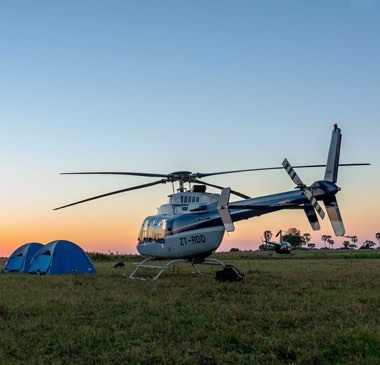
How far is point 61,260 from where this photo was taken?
21.1 m

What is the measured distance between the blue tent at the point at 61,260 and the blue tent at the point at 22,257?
3.69 ft

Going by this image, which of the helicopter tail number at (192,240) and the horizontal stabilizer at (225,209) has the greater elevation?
the horizontal stabilizer at (225,209)

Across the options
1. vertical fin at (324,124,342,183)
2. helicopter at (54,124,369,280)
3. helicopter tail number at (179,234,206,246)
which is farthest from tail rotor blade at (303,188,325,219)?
helicopter tail number at (179,234,206,246)

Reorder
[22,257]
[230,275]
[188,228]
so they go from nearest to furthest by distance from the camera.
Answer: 1. [230,275]
2. [188,228]
3. [22,257]

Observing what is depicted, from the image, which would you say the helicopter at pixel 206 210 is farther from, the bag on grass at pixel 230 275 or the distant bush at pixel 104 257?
the distant bush at pixel 104 257

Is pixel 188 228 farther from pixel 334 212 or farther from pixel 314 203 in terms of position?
pixel 334 212

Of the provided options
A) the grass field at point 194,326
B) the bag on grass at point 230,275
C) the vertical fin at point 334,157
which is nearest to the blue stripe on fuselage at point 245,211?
the vertical fin at point 334,157

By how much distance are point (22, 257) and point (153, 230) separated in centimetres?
863

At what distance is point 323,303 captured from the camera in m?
10.3

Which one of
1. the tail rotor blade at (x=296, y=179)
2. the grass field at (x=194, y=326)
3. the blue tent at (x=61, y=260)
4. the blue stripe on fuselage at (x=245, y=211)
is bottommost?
the grass field at (x=194, y=326)

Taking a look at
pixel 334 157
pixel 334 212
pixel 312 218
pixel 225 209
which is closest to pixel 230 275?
pixel 225 209

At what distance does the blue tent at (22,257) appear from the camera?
23.0m

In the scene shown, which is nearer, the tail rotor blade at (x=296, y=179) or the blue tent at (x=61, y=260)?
the tail rotor blade at (x=296, y=179)

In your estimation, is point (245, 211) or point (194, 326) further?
point (245, 211)
